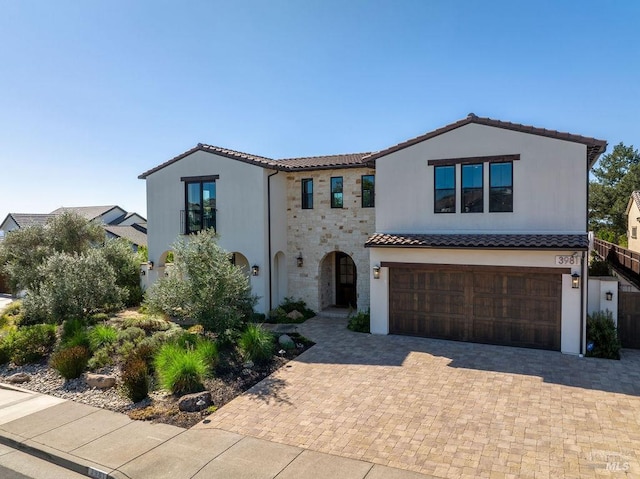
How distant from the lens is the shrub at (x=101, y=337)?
13.3m

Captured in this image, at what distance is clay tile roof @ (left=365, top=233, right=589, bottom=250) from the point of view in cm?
1258

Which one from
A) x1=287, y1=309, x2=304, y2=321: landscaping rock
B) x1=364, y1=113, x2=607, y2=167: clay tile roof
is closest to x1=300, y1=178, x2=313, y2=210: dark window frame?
x1=364, y1=113, x2=607, y2=167: clay tile roof

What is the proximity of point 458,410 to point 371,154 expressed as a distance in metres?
10.2

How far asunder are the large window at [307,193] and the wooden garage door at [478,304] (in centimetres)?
578

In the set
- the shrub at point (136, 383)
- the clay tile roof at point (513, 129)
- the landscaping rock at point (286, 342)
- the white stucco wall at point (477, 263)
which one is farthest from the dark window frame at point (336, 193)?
the shrub at point (136, 383)

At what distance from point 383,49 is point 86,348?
1413cm

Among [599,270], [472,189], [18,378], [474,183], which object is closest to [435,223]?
[472,189]

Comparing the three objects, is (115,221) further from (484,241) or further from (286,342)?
(484,241)

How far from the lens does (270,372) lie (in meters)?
11.8

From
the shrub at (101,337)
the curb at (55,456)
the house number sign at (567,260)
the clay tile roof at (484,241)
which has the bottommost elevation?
the curb at (55,456)

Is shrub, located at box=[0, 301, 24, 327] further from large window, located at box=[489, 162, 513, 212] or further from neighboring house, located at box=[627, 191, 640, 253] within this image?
neighboring house, located at box=[627, 191, 640, 253]

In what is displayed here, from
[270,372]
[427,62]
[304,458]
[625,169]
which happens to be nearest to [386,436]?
[304,458]

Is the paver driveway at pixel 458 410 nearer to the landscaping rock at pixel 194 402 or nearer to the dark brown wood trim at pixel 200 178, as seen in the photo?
the landscaping rock at pixel 194 402

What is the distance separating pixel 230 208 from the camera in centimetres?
1872
